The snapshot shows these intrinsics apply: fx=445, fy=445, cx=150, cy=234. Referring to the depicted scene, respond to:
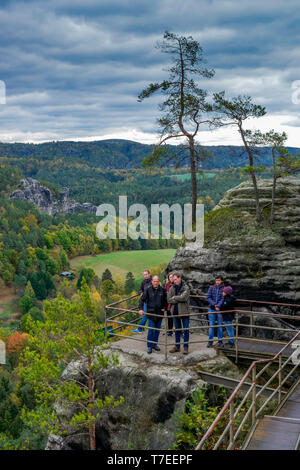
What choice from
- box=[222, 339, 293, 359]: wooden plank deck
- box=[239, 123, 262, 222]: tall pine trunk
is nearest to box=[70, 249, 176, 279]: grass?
box=[239, 123, 262, 222]: tall pine trunk

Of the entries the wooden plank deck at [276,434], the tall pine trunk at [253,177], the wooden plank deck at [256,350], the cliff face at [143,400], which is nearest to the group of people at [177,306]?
the wooden plank deck at [256,350]

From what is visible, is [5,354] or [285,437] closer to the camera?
[285,437]

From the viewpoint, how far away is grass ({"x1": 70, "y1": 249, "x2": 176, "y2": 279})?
14700cm

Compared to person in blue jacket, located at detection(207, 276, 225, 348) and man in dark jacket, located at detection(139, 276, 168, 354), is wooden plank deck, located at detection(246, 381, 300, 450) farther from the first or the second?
man in dark jacket, located at detection(139, 276, 168, 354)

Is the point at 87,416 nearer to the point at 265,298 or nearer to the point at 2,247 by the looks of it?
the point at 265,298

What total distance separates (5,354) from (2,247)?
7632 centimetres

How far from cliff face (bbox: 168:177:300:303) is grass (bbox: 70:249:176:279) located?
122 m

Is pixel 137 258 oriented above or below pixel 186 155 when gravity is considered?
below

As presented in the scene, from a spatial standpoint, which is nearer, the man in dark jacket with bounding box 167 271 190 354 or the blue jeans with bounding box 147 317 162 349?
the man in dark jacket with bounding box 167 271 190 354

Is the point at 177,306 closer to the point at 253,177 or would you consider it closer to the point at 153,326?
the point at 153,326

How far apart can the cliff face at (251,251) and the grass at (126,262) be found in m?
122

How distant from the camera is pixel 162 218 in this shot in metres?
173

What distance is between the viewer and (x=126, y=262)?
153500 millimetres

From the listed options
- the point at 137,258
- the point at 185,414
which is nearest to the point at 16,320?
the point at 137,258
